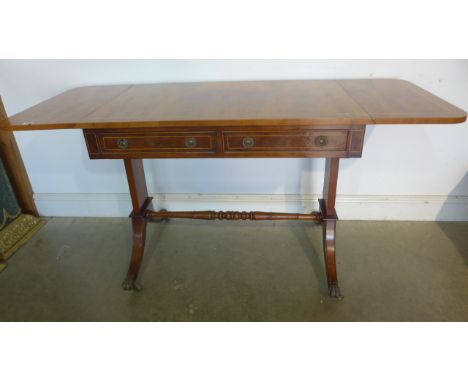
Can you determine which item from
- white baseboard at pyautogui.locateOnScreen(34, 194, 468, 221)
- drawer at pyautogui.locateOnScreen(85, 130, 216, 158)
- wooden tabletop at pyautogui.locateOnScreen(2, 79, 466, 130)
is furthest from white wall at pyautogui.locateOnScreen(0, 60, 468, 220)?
drawer at pyautogui.locateOnScreen(85, 130, 216, 158)

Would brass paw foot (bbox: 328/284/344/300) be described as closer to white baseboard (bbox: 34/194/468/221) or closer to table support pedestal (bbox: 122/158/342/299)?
table support pedestal (bbox: 122/158/342/299)

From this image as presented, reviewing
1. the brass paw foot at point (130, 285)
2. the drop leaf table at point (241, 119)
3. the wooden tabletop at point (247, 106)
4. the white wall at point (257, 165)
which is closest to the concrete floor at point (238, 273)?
the brass paw foot at point (130, 285)

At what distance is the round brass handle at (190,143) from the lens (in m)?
A: 1.42

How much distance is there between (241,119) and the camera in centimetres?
131

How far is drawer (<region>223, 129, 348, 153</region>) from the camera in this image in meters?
1.38

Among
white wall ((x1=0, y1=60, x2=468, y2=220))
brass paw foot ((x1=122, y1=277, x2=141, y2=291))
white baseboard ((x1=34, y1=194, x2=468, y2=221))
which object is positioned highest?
white wall ((x1=0, y1=60, x2=468, y2=220))

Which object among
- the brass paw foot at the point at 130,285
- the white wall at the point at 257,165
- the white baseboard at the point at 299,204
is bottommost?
the brass paw foot at the point at 130,285

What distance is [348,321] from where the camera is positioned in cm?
163

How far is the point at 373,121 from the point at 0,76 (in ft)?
Answer: 7.10

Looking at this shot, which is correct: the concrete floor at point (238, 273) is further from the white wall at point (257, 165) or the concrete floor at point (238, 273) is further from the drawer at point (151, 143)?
the drawer at point (151, 143)

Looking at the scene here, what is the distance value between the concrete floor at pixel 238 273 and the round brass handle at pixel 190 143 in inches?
33.2

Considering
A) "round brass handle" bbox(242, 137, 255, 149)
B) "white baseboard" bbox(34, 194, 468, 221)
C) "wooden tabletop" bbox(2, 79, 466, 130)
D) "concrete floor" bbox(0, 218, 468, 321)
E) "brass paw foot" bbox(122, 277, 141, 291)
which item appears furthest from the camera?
"white baseboard" bbox(34, 194, 468, 221)

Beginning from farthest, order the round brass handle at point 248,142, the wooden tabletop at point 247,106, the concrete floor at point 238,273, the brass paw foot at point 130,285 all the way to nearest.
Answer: the brass paw foot at point 130,285, the concrete floor at point 238,273, the round brass handle at point 248,142, the wooden tabletop at point 247,106

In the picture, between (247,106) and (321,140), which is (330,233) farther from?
(247,106)
